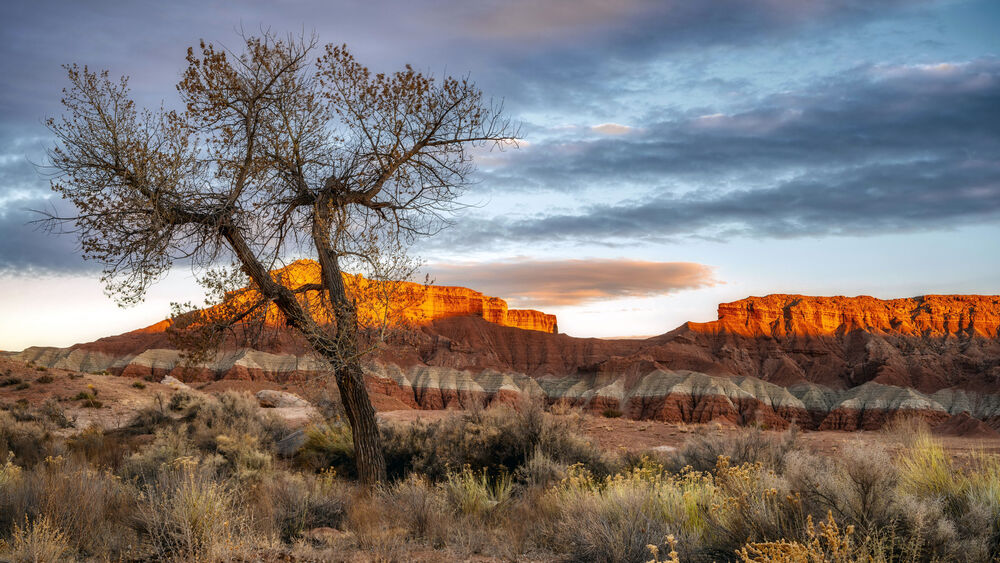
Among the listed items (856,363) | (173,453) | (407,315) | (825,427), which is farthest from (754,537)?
(856,363)

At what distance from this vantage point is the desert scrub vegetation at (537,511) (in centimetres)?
512

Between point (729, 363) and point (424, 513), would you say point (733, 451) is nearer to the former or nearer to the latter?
point (424, 513)

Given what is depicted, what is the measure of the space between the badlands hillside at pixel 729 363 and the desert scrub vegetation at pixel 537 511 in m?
39.4

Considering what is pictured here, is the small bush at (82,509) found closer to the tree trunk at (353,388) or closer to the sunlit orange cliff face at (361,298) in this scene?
the sunlit orange cliff face at (361,298)

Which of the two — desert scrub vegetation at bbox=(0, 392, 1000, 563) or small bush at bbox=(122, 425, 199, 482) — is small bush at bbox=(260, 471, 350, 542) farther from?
small bush at bbox=(122, 425, 199, 482)

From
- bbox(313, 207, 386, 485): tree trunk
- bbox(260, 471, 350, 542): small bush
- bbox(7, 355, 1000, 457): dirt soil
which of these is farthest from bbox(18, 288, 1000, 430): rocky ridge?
bbox(260, 471, 350, 542): small bush

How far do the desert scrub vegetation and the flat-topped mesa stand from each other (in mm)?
97021

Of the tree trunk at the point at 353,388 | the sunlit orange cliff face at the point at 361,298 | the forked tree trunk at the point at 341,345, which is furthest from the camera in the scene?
the tree trunk at the point at 353,388

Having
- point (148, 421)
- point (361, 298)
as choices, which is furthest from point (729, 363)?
point (361, 298)

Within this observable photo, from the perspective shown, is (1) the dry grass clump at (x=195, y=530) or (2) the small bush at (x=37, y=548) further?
(1) the dry grass clump at (x=195, y=530)

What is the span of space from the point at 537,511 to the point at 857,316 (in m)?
111

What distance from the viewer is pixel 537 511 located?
8.52 m

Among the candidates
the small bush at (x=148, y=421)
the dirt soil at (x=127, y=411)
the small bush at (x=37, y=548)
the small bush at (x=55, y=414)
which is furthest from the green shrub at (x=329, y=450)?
the small bush at (x=55, y=414)

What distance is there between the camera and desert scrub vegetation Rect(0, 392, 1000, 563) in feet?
16.8
